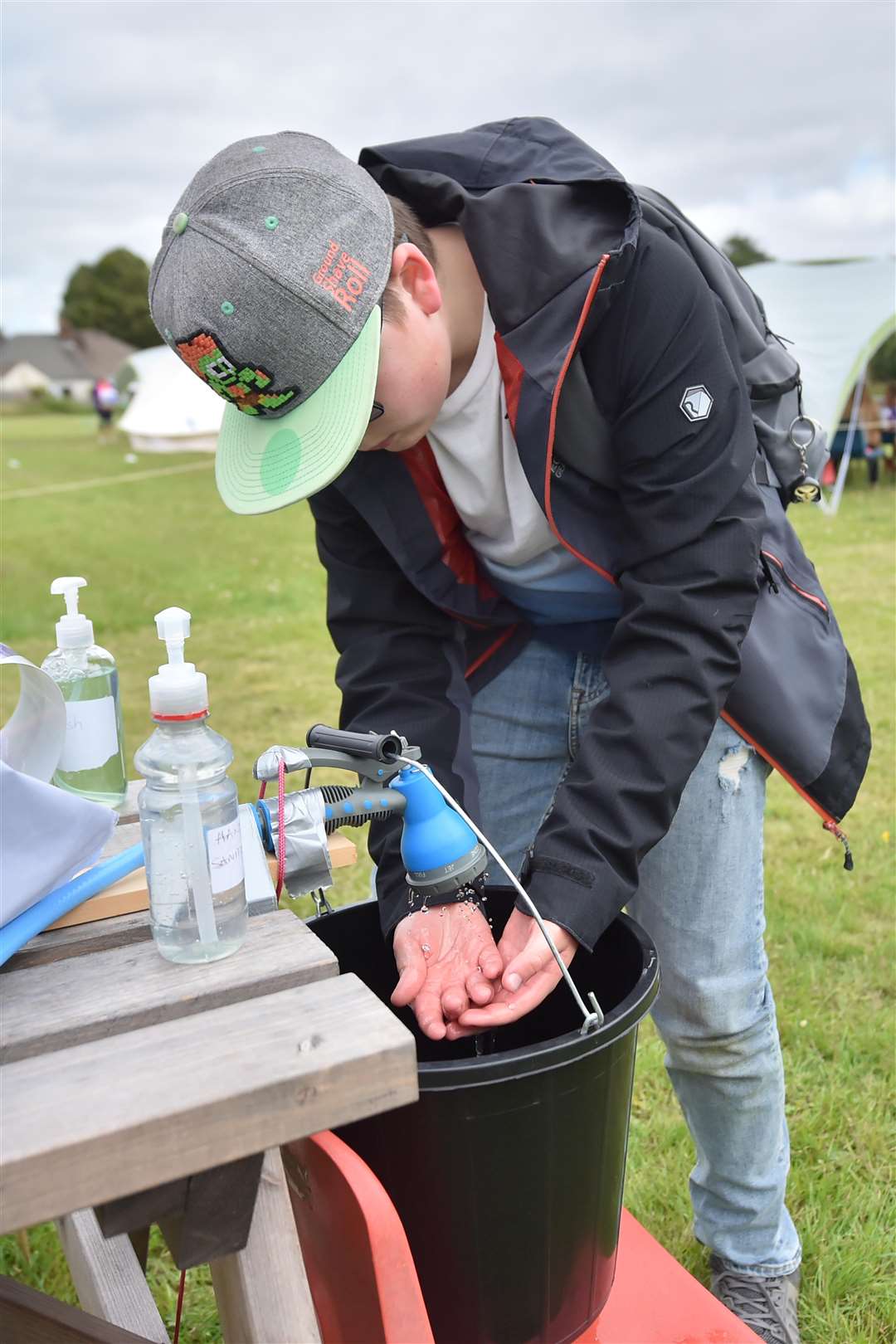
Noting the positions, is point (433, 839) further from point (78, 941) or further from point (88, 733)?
point (88, 733)

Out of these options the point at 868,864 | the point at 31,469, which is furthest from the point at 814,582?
the point at 31,469

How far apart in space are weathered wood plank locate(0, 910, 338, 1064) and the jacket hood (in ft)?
2.61

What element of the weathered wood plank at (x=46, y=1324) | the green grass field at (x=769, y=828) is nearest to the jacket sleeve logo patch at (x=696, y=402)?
the weathered wood plank at (x=46, y=1324)

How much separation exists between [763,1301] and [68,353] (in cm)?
7925

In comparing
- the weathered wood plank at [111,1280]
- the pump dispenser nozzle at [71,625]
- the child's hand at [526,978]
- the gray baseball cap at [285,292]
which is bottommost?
the weathered wood plank at [111,1280]

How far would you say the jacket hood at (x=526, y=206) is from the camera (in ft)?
4.52

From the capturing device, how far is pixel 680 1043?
1678 millimetres

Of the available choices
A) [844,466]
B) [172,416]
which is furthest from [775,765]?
[172,416]

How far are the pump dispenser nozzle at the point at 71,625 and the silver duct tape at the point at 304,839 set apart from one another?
0.41 m

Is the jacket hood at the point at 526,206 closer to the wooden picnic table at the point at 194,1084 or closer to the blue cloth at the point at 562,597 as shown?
the blue cloth at the point at 562,597

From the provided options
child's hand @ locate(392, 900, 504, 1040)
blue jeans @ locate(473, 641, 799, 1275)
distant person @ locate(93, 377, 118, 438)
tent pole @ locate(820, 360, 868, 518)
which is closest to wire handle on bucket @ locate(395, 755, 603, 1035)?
child's hand @ locate(392, 900, 504, 1040)

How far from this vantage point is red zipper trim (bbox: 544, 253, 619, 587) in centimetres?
134

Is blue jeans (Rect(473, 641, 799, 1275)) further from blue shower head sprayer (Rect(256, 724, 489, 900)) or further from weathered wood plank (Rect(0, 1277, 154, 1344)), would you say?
weathered wood plank (Rect(0, 1277, 154, 1344))

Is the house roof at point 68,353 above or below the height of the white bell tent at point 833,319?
below
